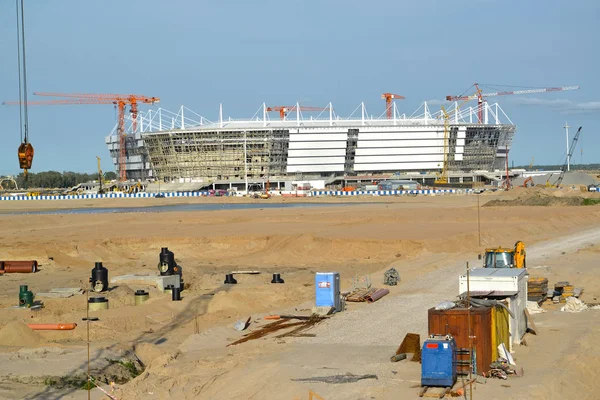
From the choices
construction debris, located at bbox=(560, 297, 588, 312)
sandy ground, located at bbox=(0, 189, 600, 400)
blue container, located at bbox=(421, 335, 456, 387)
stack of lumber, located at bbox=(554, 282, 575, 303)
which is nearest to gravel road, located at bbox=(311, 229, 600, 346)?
sandy ground, located at bbox=(0, 189, 600, 400)

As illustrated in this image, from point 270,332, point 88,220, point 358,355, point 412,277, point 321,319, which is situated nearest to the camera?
point 358,355

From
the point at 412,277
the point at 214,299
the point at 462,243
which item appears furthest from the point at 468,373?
the point at 462,243

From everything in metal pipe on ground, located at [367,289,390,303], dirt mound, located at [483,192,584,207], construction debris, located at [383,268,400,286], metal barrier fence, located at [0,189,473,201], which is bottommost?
metal pipe on ground, located at [367,289,390,303]

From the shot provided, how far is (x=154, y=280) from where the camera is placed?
33375 millimetres

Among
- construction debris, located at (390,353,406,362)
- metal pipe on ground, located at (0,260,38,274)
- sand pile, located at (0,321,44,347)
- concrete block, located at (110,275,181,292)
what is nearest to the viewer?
construction debris, located at (390,353,406,362)

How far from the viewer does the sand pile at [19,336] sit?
902 inches

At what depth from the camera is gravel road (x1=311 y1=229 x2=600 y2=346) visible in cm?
2238

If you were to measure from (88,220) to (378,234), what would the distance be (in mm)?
31045

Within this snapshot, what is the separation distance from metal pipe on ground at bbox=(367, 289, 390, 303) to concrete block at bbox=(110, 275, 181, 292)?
7844mm

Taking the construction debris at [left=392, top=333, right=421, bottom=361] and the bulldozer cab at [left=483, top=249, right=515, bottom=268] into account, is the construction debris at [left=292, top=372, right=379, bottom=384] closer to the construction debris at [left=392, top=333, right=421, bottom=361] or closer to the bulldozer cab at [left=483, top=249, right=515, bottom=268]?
the construction debris at [left=392, top=333, right=421, bottom=361]

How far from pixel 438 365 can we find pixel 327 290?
10.3 m

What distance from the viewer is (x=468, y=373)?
17.2 metres

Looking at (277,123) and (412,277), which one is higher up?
(277,123)

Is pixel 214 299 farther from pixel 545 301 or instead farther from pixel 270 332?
pixel 545 301
